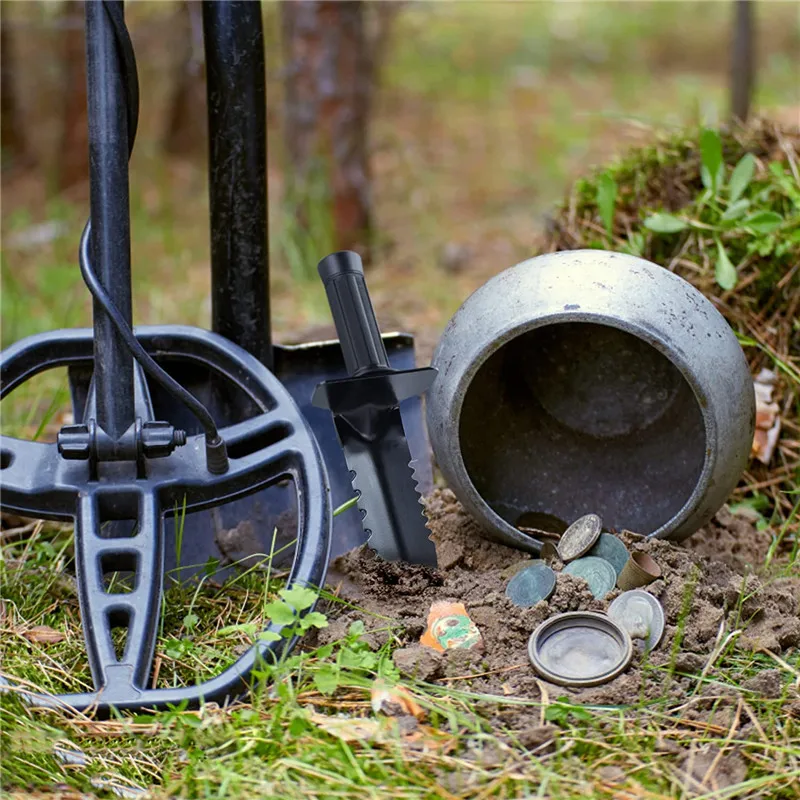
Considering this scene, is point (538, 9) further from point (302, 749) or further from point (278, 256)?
point (302, 749)

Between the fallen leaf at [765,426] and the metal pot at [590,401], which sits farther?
the fallen leaf at [765,426]

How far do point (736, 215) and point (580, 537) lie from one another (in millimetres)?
1004

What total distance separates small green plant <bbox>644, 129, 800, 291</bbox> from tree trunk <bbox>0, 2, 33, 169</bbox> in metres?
4.78

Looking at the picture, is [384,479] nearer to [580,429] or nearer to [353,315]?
[353,315]

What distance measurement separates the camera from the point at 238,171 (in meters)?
2.26

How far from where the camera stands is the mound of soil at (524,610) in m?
1.69

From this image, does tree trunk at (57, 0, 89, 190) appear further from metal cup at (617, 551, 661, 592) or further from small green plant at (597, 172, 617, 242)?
metal cup at (617, 551, 661, 592)

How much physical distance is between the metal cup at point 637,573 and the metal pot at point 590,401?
6.4 inches

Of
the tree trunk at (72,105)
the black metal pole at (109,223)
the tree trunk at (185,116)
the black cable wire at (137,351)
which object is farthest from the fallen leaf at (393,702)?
the tree trunk at (185,116)

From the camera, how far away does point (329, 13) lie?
14.8 ft

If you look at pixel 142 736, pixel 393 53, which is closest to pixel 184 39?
pixel 393 53

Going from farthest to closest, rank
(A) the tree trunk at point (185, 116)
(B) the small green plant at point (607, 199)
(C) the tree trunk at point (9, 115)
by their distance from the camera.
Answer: (A) the tree trunk at point (185, 116), (C) the tree trunk at point (9, 115), (B) the small green plant at point (607, 199)

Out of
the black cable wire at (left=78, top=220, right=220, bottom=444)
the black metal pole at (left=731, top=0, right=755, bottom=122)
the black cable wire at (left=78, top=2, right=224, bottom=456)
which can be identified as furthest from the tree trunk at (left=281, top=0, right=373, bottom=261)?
the black cable wire at (left=78, top=220, right=220, bottom=444)

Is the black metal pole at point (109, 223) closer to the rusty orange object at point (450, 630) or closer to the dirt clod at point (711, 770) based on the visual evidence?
the rusty orange object at point (450, 630)
